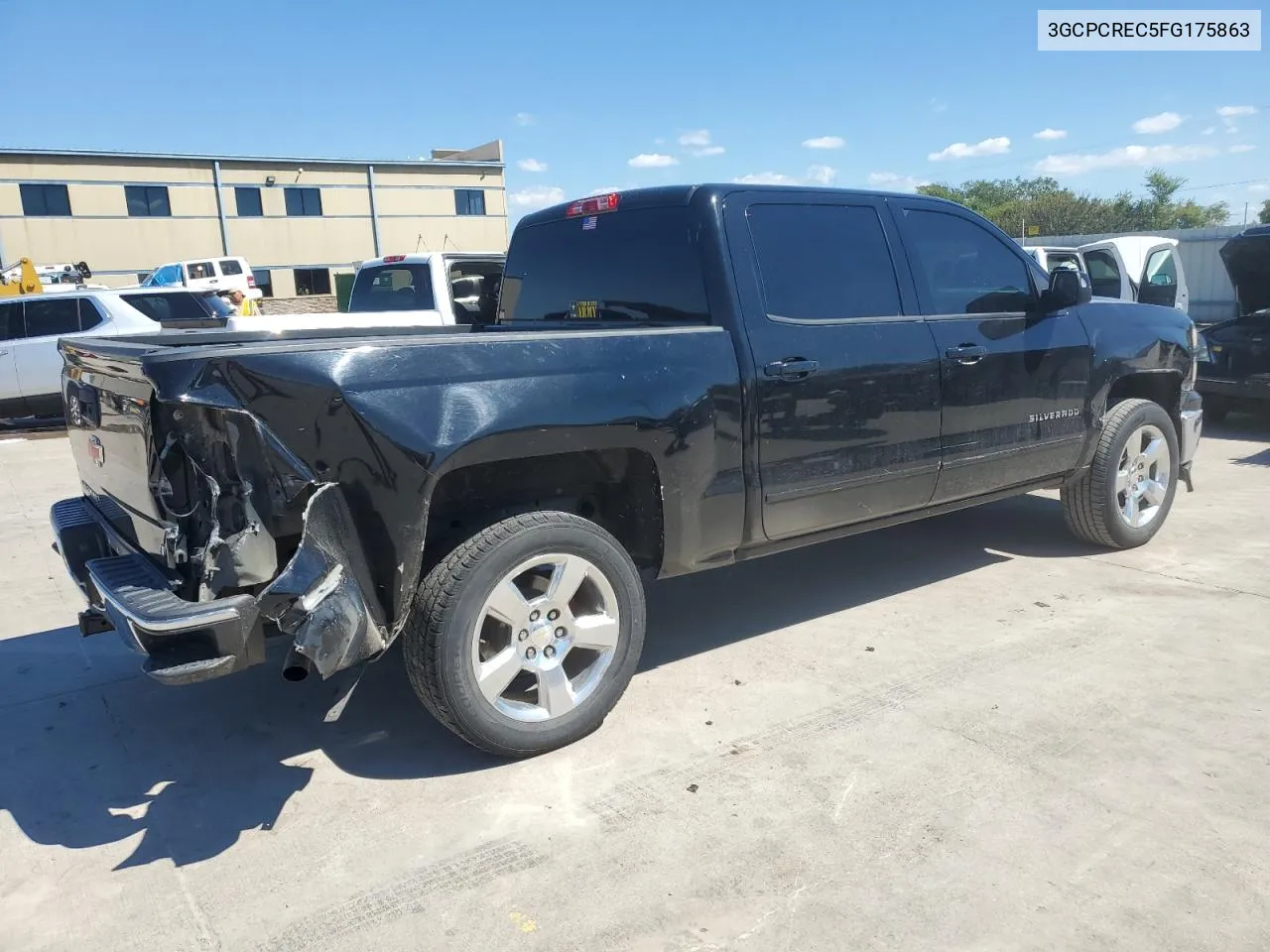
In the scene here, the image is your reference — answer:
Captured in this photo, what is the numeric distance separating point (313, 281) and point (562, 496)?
134 feet

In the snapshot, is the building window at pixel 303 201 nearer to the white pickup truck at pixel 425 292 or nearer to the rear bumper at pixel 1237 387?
the white pickup truck at pixel 425 292

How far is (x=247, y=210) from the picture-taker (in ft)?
129

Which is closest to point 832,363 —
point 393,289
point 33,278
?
point 393,289

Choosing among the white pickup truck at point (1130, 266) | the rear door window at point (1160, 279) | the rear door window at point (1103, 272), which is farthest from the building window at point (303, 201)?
the rear door window at point (1160, 279)

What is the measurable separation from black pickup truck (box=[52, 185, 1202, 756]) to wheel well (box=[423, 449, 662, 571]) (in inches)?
0.5

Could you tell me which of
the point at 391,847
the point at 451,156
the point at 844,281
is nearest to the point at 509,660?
the point at 391,847

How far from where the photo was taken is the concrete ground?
8.50 feet

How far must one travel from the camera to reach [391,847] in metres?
2.95

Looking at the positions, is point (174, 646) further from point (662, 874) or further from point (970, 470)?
point (970, 470)

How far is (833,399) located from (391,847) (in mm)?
2414

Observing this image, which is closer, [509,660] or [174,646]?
[174,646]

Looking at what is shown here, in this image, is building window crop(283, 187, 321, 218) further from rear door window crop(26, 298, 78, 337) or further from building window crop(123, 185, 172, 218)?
rear door window crop(26, 298, 78, 337)

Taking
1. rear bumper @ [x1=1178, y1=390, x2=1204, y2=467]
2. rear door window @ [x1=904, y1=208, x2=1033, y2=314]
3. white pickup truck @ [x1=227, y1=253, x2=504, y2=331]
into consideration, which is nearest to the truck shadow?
rear door window @ [x1=904, y1=208, x2=1033, y2=314]

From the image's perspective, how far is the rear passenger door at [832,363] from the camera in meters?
3.96
